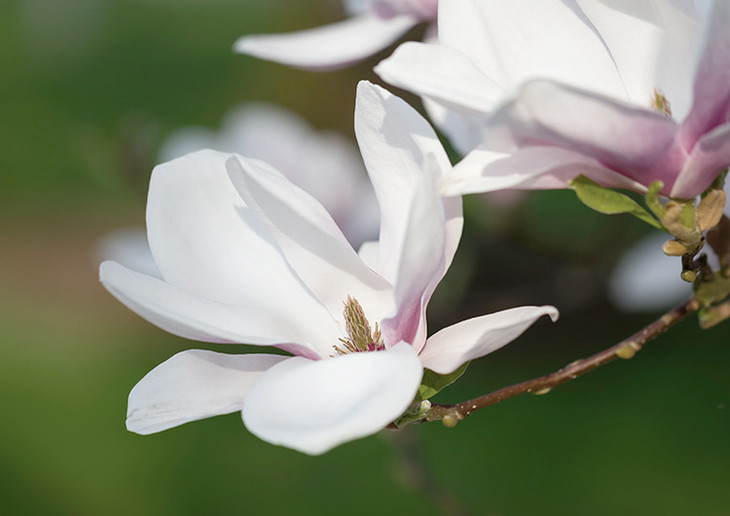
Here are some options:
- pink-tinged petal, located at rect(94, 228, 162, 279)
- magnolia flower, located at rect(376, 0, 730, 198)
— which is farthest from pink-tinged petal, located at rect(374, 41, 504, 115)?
pink-tinged petal, located at rect(94, 228, 162, 279)

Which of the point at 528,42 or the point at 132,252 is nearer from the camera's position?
the point at 528,42

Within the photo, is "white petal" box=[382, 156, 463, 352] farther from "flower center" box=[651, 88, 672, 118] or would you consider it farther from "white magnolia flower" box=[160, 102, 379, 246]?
"white magnolia flower" box=[160, 102, 379, 246]

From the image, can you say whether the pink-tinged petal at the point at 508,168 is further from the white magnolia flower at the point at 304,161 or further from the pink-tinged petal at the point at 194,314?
the white magnolia flower at the point at 304,161

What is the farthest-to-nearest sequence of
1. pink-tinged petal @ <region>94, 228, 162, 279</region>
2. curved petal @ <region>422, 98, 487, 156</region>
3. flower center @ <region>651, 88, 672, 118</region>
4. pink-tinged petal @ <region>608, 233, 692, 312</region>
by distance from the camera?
pink-tinged petal @ <region>94, 228, 162, 279</region>
pink-tinged petal @ <region>608, 233, 692, 312</region>
curved petal @ <region>422, 98, 487, 156</region>
flower center @ <region>651, 88, 672, 118</region>

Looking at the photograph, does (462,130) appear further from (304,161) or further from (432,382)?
(304,161)

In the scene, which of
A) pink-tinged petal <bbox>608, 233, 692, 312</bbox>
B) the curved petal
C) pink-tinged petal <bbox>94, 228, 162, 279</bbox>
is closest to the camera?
the curved petal

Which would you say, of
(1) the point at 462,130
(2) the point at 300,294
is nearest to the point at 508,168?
(2) the point at 300,294

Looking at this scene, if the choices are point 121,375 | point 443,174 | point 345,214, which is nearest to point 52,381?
point 121,375
